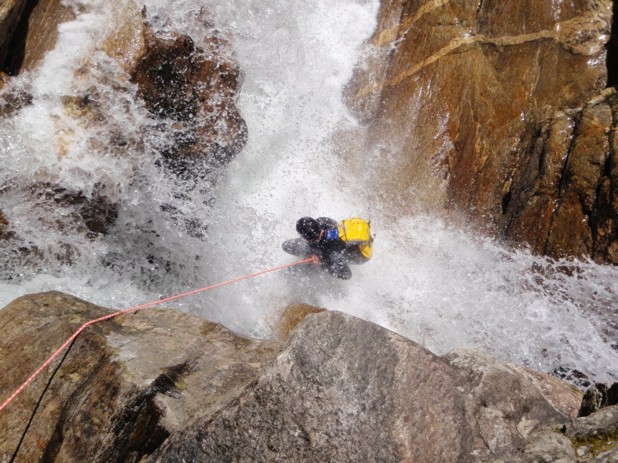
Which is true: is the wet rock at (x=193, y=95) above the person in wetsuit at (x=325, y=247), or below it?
above

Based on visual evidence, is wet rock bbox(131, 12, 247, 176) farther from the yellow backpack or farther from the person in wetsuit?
the yellow backpack

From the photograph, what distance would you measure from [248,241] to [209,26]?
3.46m

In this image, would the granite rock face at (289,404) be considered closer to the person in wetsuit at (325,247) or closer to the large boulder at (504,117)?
the person in wetsuit at (325,247)

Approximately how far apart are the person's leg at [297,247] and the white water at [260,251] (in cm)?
42

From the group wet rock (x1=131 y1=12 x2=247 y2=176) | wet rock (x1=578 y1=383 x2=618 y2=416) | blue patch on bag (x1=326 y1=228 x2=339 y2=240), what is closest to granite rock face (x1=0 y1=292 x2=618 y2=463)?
wet rock (x1=578 y1=383 x2=618 y2=416)

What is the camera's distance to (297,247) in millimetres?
6387

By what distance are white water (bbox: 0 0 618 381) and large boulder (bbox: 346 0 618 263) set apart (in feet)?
1.37

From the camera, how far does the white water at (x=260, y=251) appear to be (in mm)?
5754

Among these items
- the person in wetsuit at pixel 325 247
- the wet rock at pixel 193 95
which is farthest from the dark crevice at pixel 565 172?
the wet rock at pixel 193 95

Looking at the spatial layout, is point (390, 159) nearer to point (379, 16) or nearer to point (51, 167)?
point (379, 16)

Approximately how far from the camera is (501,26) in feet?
21.7

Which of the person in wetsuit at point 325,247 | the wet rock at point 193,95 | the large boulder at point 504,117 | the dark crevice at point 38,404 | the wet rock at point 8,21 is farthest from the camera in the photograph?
the wet rock at point 193,95

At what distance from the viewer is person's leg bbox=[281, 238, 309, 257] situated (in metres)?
6.38

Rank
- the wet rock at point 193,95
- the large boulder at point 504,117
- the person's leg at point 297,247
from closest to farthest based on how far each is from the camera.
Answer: the large boulder at point 504,117 < the person's leg at point 297,247 < the wet rock at point 193,95
